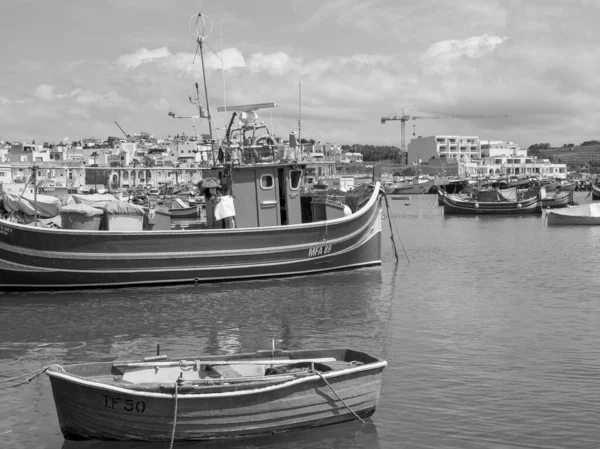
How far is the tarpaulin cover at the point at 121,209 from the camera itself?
23.2 metres

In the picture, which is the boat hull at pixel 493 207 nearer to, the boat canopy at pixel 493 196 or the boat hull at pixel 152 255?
the boat canopy at pixel 493 196

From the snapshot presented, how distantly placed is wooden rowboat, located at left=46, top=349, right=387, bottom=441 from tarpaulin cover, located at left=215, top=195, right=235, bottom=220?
12686 millimetres

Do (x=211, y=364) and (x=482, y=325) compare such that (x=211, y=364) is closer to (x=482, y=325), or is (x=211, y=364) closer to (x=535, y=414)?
(x=535, y=414)

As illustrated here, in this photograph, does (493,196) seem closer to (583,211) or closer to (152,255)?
(583,211)

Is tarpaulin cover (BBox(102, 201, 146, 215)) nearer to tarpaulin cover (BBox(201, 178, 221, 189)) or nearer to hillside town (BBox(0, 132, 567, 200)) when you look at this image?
tarpaulin cover (BBox(201, 178, 221, 189))

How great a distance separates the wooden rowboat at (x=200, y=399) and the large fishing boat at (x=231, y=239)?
11.7m

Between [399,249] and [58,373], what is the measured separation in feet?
98.0

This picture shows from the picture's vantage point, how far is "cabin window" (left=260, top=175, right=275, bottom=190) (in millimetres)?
25719

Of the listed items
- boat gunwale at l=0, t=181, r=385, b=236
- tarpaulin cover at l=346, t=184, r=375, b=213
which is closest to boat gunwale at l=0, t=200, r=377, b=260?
boat gunwale at l=0, t=181, r=385, b=236

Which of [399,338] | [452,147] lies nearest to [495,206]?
[399,338]

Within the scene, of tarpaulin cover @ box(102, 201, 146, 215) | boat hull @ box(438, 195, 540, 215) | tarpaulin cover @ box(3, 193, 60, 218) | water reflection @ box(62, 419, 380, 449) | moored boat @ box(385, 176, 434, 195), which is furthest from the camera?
moored boat @ box(385, 176, 434, 195)

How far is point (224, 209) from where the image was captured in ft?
79.3

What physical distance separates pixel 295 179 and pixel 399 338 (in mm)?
10178

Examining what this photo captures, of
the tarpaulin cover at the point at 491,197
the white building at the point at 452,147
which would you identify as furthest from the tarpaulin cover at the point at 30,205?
the white building at the point at 452,147
